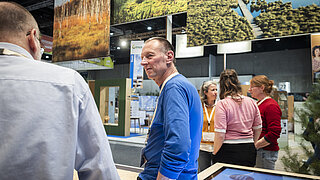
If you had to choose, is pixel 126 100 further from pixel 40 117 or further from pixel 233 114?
pixel 40 117

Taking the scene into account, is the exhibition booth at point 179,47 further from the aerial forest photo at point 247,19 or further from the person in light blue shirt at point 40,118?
the person in light blue shirt at point 40,118

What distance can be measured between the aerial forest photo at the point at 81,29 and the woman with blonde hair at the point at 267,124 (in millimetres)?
2742

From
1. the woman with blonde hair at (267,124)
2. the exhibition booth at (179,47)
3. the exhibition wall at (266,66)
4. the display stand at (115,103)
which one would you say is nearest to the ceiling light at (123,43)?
the exhibition booth at (179,47)

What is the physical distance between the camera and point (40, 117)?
0.69m

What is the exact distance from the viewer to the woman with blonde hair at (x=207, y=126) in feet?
8.22

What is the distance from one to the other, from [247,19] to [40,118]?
2936mm

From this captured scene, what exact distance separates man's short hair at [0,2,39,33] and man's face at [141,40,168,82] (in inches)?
28.6

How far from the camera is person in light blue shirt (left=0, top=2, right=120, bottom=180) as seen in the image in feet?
2.15

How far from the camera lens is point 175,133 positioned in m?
1.09

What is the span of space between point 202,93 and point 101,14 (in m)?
2.76

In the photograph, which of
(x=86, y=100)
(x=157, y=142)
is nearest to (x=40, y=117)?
(x=86, y=100)

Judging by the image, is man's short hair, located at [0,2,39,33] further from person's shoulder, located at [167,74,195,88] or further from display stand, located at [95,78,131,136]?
display stand, located at [95,78,131,136]

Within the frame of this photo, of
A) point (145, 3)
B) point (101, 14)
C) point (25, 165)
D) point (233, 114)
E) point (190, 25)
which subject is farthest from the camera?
point (101, 14)

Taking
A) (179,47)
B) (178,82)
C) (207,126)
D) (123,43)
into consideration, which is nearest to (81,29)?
(123,43)
